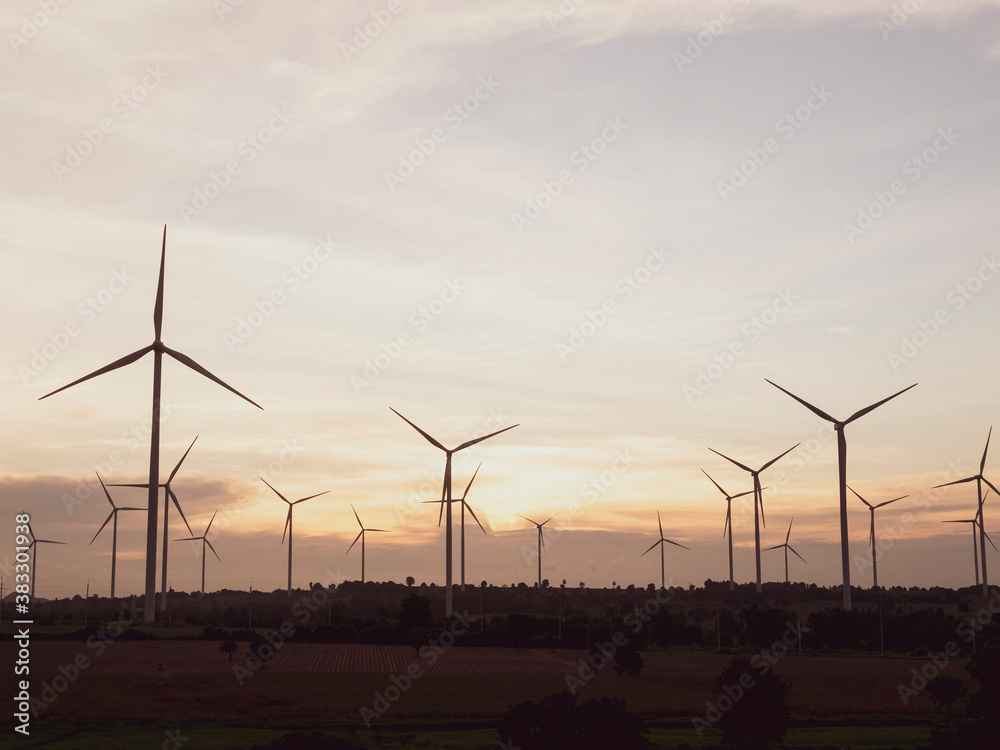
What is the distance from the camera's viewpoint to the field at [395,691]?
250ft

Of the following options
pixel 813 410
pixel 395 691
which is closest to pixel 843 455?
pixel 813 410

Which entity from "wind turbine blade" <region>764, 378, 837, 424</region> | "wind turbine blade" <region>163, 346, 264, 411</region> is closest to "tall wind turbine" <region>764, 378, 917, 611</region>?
"wind turbine blade" <region>764, 378, 837, 424</region>

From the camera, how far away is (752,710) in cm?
6481

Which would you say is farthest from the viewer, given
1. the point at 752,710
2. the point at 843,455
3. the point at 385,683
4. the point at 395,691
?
the point at 843,455

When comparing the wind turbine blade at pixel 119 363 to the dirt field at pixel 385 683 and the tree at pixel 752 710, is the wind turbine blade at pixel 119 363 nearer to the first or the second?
the dirt field at pixel 385 683

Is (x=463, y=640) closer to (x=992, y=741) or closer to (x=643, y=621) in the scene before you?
(x=643, y=621)

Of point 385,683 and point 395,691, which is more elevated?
point 395,691

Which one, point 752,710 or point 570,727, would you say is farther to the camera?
point 752,710

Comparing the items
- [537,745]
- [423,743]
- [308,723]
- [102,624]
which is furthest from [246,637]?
[537,745]

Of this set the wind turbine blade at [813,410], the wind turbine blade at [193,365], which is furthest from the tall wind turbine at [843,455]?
the wind turbine blade at [193,365]

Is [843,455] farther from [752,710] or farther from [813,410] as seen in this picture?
[752,710]

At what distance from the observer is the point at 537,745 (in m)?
45.7

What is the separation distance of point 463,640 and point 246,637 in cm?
3396

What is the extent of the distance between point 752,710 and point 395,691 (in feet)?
139
